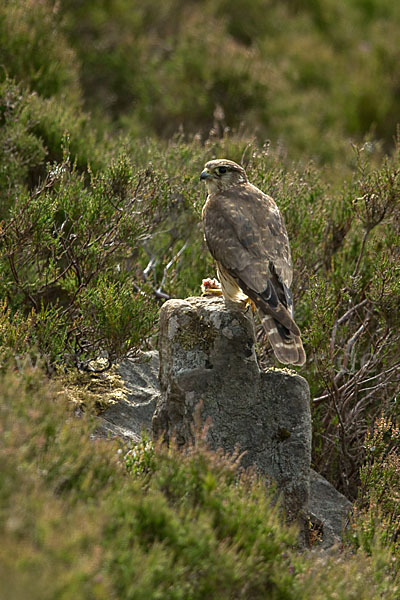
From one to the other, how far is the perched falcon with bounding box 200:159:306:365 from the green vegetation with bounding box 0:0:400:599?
764 mm

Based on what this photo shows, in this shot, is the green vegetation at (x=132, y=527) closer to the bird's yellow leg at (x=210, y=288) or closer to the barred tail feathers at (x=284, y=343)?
the barred tail feathers at (x=284, y=343)

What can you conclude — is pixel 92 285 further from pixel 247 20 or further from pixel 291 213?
pixel 247 20

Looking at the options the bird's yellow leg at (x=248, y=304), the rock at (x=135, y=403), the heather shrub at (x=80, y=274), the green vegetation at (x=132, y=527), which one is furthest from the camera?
the heather shrub at (x=80, y=274)

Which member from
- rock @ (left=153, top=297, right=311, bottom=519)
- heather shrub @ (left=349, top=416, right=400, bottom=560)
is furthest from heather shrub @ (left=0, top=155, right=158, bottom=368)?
heather shrub @ (left=349, top=416, right=400, bottom=560)

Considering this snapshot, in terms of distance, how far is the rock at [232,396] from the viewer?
5066 mm

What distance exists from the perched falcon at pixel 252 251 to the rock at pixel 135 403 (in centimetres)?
111

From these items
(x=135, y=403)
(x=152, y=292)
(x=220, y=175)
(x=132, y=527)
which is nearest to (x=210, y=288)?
(x=220, y=175)

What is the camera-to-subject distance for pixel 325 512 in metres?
5.64

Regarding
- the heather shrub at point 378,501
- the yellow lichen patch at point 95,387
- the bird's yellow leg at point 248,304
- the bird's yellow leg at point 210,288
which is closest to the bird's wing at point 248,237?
the bird's yellow leg at point 248,304

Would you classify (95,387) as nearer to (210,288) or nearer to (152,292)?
(210,288)

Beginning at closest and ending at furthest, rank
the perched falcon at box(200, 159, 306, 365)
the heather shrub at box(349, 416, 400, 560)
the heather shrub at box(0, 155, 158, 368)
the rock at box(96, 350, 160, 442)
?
the heather shrub at box(349, 416, 400, 560)
the perched falcon at box(200, 159, 306, 365)
the rock at box(96, 350, 160, 442)
the heather shrub at box(0, 155, 158, 368)

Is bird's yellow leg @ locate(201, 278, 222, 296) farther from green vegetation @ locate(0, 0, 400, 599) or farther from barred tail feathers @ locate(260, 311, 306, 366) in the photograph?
→ barred tail feathers @ locate(260, 311, 306, 366)

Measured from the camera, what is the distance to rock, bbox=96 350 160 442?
547 cm

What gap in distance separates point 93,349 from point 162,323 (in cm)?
91
